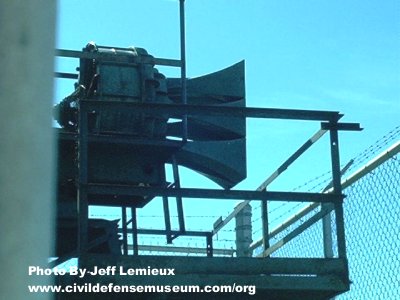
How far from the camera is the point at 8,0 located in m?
1.24

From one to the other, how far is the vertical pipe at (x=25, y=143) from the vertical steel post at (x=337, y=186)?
376 centimetres

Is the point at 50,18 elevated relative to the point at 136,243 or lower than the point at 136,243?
elevated

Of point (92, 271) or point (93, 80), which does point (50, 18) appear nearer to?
point (92, 271)

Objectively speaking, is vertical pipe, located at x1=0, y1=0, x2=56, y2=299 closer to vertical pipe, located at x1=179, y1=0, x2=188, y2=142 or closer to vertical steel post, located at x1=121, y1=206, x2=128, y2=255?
vertical pipe, located at x1=179, y1=0, x2=188, y2=142

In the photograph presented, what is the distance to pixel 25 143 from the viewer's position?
47.3 inches

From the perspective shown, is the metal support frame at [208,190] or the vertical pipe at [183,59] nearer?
the metal support frame at [208,190]

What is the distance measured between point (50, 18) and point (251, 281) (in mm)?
3695

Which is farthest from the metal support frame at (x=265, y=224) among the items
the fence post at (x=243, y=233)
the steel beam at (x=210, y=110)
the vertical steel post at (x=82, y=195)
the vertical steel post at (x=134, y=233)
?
the vertical steel post at (x=82, y=195)

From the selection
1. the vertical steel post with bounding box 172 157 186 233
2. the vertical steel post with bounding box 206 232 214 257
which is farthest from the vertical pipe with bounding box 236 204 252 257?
the vertical steel post with bounding box 172 157 186 233

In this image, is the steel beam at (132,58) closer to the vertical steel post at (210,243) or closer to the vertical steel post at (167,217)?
the vertical steel post at (167,217)

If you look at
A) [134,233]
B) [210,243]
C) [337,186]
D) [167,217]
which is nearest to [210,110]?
[337,186]

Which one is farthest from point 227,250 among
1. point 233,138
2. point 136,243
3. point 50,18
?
point 50,18

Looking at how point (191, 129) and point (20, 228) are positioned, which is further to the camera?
point (191, 129)

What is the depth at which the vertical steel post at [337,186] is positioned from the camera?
484 cm
